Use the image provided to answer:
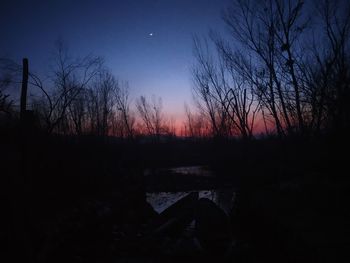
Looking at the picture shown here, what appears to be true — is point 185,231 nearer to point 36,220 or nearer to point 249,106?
point 36,220

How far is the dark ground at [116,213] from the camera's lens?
4906 mm

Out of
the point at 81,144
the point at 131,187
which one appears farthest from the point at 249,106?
the point at 81,144

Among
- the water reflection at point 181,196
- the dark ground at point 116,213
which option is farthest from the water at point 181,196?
the dark ground at point 116,213

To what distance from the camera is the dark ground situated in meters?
4.91

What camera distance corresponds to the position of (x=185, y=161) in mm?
40375

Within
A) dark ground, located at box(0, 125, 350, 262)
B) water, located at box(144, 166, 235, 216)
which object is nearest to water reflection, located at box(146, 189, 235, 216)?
water, located at box(144, 166, 235, 216)

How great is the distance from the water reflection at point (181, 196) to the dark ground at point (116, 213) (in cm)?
259

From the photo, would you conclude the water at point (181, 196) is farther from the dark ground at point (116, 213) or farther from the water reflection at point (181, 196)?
the dark ground at point (116, 213)

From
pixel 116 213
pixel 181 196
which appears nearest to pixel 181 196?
pixel 181 196

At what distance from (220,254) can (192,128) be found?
5403cm

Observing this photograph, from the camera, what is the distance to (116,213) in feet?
31.2

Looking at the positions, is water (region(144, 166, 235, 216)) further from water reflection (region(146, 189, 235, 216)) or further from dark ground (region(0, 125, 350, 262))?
dark ground (region(0, 125, 350, 262))

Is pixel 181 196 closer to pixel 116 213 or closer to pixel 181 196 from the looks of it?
pixel 181 196

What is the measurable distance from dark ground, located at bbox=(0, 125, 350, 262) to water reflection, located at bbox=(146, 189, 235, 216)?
259 cm
